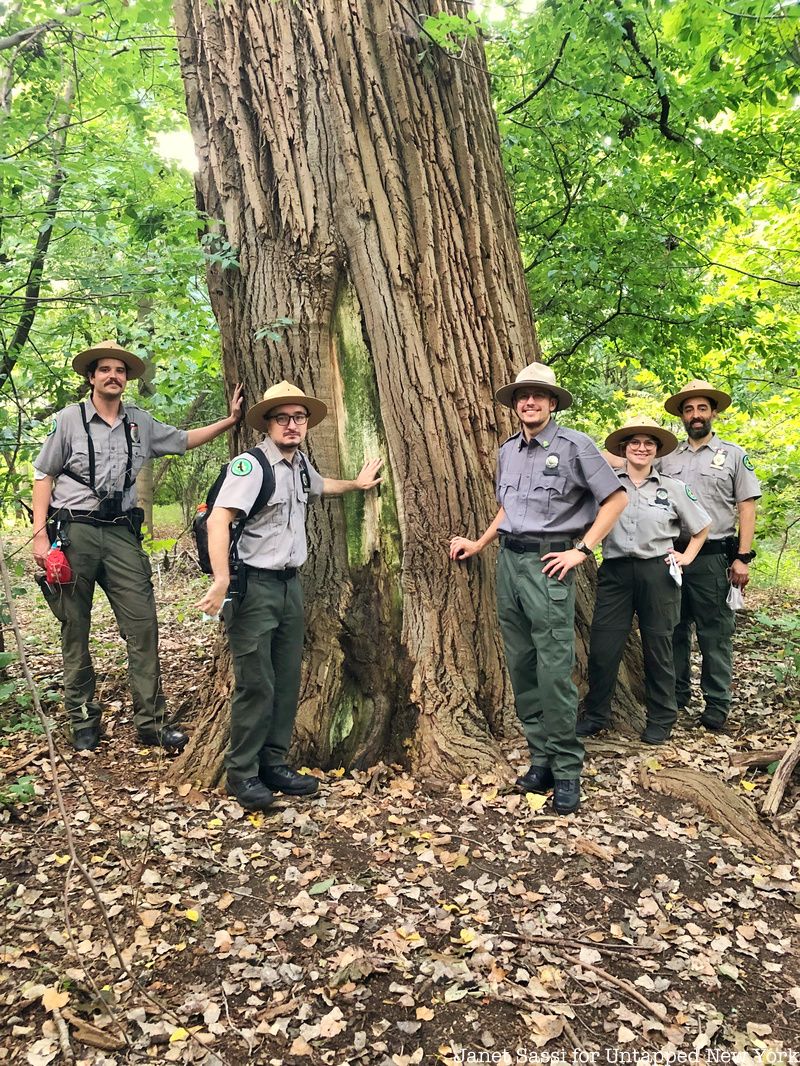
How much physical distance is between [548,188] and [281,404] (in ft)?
16.4

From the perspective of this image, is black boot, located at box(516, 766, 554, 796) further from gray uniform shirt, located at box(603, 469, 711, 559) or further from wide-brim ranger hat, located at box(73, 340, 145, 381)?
wide-brim ranger hat, located at box(73, 340, 145, 381)

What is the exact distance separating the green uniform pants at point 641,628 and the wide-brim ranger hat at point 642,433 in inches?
32.2

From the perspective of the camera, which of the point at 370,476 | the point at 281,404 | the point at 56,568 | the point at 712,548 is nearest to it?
the point at 281,404

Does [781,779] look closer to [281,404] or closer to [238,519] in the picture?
[238,519]

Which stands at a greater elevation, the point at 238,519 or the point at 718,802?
the point at 238,519

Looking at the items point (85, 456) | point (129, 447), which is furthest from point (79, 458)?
point (129, 447)

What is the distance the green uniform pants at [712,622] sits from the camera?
4992mm

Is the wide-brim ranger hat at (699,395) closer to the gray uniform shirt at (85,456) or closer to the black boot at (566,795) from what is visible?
the black boot at (566,795)

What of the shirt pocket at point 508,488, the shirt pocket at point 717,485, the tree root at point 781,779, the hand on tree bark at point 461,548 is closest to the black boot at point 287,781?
the hand on tree bark at point 461,548

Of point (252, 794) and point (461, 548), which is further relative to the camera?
point (461, 548)

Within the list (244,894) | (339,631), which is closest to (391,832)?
(244,894)

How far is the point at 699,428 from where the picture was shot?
205 inches

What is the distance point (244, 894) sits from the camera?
323cm

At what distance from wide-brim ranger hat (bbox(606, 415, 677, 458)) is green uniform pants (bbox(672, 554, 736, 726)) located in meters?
0.94
